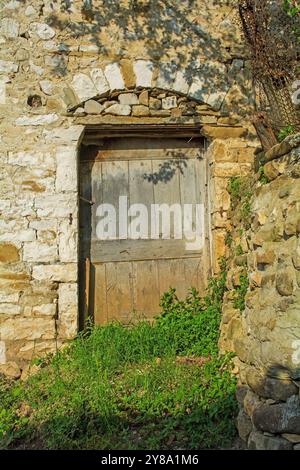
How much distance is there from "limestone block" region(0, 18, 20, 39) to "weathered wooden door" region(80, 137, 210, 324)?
1.23 m

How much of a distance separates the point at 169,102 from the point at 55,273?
1901mm

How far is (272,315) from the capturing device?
2730 millimetres

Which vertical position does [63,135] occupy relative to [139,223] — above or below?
above

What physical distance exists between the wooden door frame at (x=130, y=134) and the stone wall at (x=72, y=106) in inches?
2.7

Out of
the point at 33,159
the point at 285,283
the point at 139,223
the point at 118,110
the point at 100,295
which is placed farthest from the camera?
the point at 139,223

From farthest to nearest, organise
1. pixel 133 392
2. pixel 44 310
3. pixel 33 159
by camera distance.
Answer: pixel 33 159
pixel 44 310
pixel 133 392

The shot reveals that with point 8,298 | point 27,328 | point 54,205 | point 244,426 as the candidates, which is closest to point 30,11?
point 54,205

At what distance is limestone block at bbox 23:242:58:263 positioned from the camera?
403 centimetres

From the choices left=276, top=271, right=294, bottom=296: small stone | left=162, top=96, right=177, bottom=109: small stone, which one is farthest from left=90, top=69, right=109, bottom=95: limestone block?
left=276, top=271, right=294, bottom=296: small stone

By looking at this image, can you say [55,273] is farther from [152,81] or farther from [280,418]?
[280,418]

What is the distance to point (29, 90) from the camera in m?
4.14

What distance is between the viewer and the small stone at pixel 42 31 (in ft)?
13.6

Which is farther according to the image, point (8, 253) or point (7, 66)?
point (7, 66)

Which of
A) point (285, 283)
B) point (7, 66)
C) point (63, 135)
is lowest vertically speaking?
point (285, 283)
